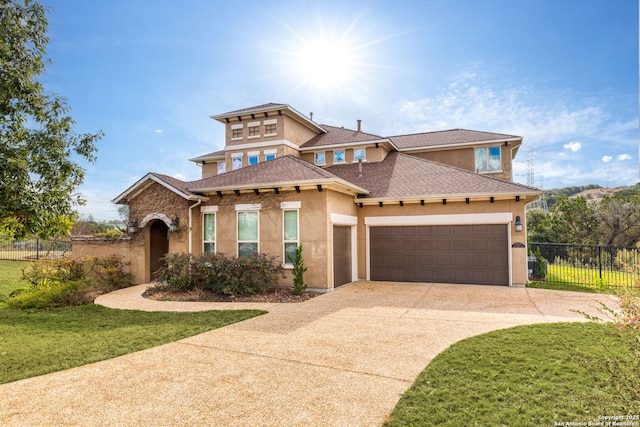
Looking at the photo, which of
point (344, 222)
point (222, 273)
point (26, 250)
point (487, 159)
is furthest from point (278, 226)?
point (26, 250)

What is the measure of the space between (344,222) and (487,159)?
9.96m

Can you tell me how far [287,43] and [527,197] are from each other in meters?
10.5

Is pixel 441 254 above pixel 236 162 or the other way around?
the other way around

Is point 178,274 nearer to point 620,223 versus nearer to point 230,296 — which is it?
point 230,296

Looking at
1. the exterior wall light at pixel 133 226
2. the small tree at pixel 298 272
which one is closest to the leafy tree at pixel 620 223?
the small tree at pixel 298 272

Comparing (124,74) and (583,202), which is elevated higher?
(124,74)

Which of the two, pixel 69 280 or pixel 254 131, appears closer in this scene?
pixel 69 280

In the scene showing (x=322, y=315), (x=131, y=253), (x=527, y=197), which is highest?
(x=527, y=197)

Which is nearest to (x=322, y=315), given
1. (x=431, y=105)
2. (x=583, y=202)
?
(x=431, y=105)

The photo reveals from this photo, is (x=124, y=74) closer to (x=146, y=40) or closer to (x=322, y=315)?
(x=146, y=40)

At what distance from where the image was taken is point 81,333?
7.16 m

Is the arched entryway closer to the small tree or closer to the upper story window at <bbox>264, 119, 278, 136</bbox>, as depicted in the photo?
the small tree

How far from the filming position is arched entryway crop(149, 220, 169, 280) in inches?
580

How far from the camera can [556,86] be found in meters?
20.0
